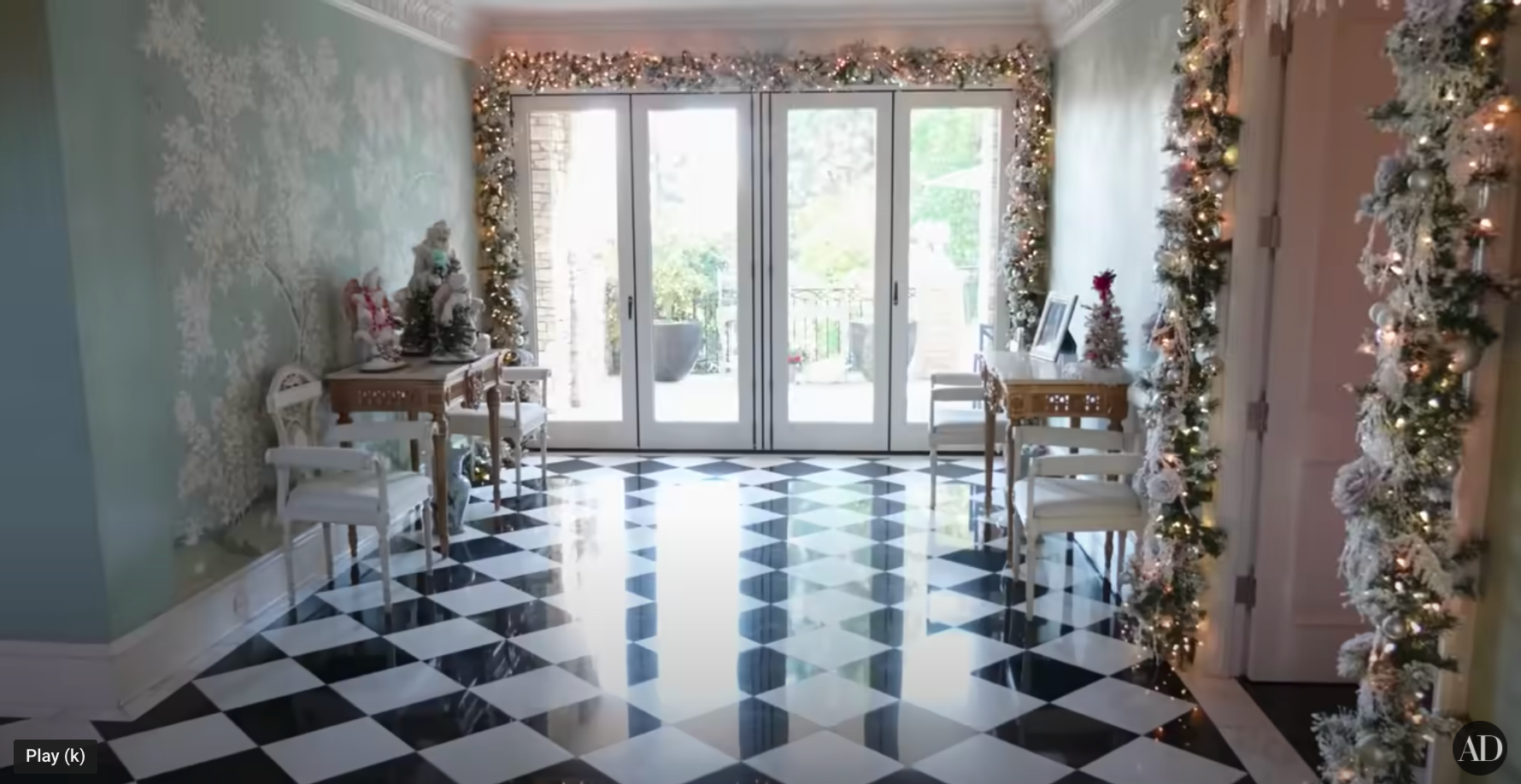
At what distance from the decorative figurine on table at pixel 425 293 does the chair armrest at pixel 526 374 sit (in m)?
0.84

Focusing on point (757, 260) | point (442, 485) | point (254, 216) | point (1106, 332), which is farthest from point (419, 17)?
point (1106, 332)

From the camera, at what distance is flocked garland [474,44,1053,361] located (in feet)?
21.0

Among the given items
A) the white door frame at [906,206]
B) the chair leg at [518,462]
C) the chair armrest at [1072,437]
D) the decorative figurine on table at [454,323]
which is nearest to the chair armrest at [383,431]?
the decorative figurine on table at [454,323]

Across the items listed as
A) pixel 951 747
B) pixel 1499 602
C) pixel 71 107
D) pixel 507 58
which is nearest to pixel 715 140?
pixel 507 58

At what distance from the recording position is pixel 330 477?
4.37 metres

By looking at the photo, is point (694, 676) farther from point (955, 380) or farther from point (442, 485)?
point (955, 380)

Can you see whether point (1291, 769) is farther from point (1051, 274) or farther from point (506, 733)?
point (1051, 274)

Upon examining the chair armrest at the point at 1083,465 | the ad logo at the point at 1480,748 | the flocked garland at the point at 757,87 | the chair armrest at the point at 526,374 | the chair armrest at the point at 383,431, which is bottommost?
the ad logo at the point at 1480,748

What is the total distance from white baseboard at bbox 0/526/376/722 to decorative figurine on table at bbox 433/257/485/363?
145 cm

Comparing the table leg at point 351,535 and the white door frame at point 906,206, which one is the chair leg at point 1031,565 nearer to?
the white door frame at point 906,206

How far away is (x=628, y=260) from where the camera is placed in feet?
22.5

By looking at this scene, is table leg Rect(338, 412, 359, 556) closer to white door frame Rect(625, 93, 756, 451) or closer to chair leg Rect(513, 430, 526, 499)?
chair leg Rect(513, 430, 526, 499)

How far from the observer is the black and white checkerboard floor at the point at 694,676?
3.02m

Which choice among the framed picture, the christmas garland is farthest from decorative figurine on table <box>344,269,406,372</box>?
the christmas garland
